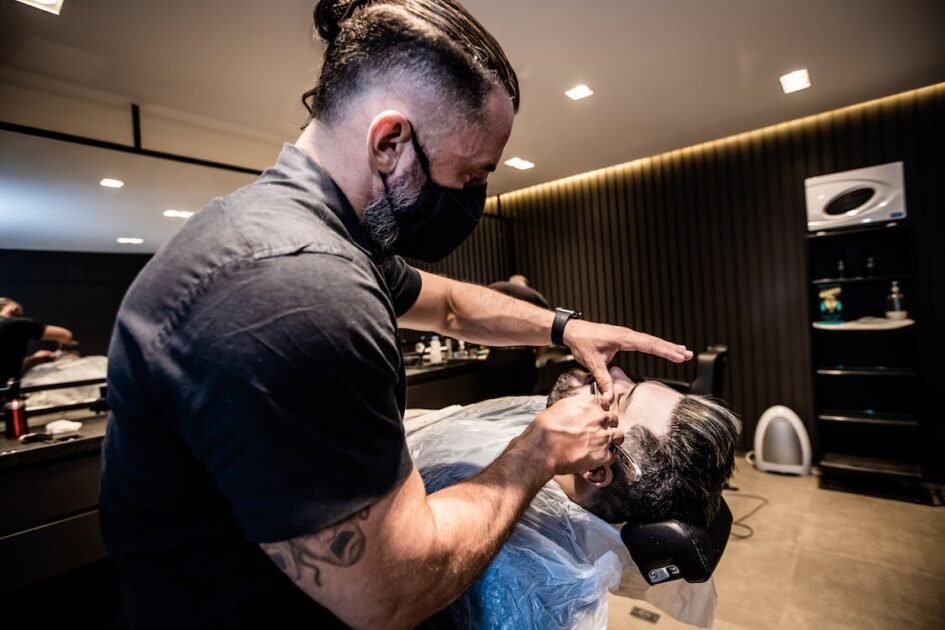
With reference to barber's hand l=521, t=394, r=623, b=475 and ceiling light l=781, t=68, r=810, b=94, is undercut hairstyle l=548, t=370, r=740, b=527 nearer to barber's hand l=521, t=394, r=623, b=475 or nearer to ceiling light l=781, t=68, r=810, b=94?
barber's hand l=521, t=394, r=623, b=475

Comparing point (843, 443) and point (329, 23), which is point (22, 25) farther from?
point (843, 443)

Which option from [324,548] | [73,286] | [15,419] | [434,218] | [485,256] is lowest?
[15,419]

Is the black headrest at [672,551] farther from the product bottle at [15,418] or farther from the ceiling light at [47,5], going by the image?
the ceiling light at [47,5]

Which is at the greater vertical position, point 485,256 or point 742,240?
point 485,256

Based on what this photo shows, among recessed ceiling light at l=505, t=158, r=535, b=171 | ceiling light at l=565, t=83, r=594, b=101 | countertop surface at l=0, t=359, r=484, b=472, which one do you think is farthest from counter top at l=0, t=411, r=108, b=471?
recessed ceiling light at l=505, t=158, r=535, b=171

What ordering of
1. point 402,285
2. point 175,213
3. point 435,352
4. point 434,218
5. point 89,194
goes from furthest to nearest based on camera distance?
point 435,352
point 175,213
point 89,194
point 402,285
point 434,218

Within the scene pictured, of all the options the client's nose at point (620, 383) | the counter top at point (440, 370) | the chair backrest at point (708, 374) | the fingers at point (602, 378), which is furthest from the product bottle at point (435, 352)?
the fingers at point (602, 378)

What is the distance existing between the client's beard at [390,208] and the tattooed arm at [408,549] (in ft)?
1.28

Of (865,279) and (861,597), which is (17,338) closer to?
(861,597)

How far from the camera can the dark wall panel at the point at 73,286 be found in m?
2.35

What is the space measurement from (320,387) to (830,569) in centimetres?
302

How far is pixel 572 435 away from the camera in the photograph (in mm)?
787

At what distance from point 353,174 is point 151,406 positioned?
41 cm

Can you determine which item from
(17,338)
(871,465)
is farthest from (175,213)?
(871,465)
